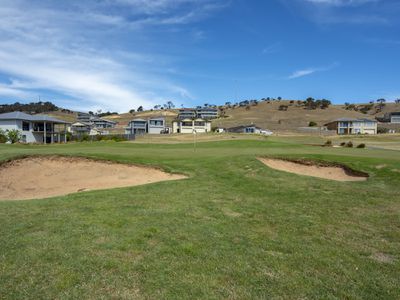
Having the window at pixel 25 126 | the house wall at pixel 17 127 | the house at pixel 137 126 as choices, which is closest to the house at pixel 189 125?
the house at pixel 137 126

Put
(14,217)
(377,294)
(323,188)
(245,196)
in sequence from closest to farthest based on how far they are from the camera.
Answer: (377,294) < (14,217) < (245,196) < (323,188)

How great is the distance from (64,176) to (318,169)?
14385mm

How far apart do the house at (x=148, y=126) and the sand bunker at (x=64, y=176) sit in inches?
4032

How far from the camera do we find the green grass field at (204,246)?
5.01 meters

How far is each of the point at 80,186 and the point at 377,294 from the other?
14626 mm

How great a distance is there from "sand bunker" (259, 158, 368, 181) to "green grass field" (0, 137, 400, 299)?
17.5 feet

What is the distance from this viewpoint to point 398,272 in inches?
222

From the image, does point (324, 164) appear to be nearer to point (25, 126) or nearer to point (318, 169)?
point (318, 169)

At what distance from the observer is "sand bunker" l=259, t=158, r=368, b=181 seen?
17.2 m

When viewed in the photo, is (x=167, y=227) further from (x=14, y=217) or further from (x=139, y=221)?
(x=14, y=217)

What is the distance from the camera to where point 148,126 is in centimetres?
12331

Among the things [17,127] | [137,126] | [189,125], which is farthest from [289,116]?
[17,127]

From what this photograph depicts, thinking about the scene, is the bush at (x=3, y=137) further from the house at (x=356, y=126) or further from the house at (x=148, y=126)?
the house at (x=356, y=126)

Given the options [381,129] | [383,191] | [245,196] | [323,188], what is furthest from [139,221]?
[381,129]
